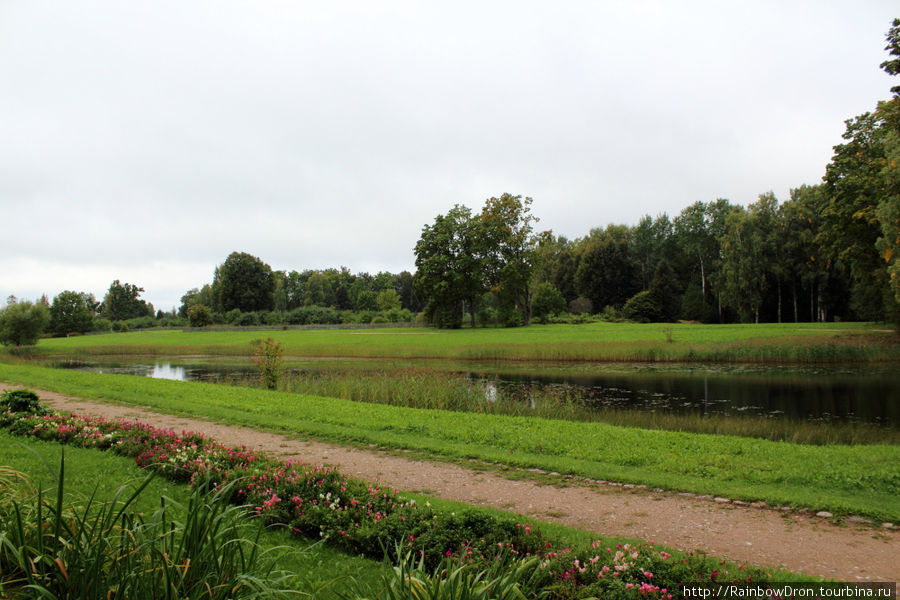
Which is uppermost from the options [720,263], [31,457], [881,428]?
[720,263]

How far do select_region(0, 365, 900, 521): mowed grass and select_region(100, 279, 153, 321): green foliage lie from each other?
116 metres

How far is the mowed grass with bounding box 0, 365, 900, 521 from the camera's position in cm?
696

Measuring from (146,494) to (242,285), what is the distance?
88263mm

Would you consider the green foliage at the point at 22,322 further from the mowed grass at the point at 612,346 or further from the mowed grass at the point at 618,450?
the mowed grass at the point at 618,450

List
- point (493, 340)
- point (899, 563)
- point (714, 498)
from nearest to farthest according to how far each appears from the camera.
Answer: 1. point (899, 563)
2. point (714, 498)
3. point (493, 340)

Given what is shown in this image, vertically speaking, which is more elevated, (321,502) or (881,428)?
(321,502)

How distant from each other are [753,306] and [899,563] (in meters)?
59.4

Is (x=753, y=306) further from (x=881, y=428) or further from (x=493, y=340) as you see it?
(x=881, y=428)

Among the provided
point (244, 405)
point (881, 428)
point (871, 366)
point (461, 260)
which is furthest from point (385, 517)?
point (461, 260)

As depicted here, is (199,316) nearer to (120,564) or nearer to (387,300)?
(387,300)

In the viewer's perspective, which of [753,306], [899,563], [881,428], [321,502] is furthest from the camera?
[753,306]

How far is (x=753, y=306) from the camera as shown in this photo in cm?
5684

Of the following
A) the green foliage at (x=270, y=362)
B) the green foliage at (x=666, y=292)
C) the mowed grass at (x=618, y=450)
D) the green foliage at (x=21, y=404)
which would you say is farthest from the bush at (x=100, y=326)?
the green foliage at (x=21, y=404)

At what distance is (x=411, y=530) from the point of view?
4.62 meters
